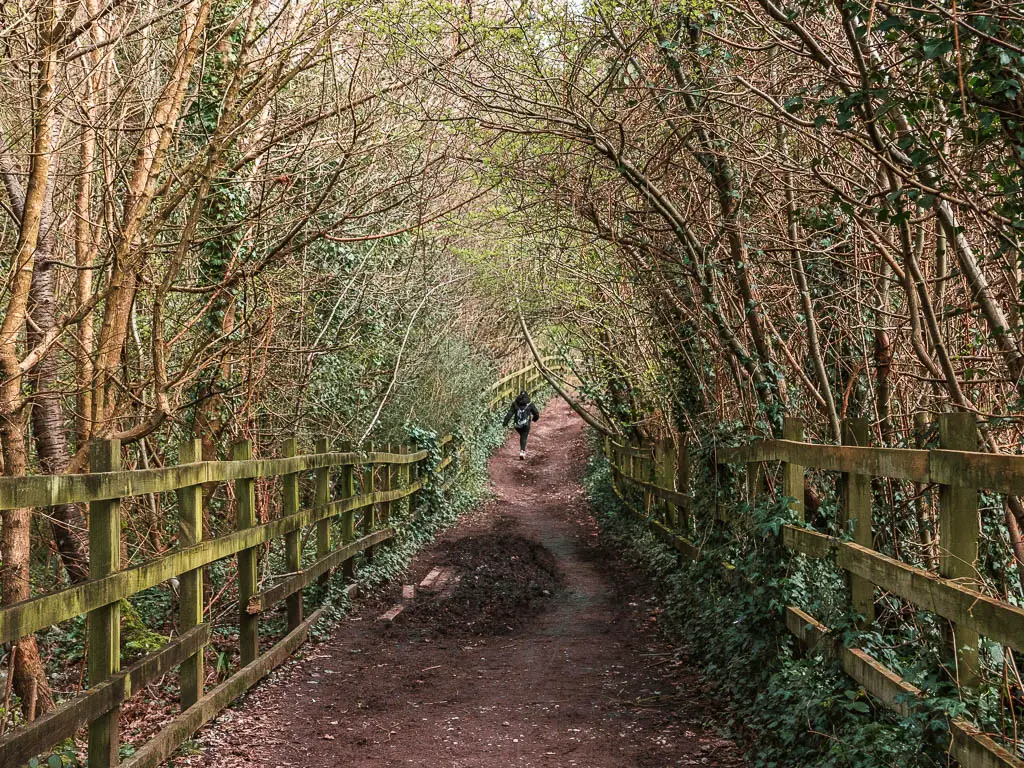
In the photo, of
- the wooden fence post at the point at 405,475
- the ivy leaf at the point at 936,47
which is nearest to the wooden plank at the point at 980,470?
the ivy leaf at the point at 936,47

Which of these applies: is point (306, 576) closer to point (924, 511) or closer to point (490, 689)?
point (490, 689)

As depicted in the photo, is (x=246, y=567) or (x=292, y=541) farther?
(x=292, y=541)

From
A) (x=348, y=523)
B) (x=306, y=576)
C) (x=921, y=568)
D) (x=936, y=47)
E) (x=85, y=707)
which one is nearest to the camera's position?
(x=936, y=47)

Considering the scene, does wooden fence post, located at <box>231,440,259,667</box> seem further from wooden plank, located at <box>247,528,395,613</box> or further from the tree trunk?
the tree trunk

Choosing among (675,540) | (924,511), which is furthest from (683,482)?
(924,511)

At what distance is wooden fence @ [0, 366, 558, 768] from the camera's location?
3.85m

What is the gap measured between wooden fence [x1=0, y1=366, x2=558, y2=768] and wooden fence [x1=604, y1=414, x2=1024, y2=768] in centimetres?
320

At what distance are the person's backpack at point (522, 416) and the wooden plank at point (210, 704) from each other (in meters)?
19.3

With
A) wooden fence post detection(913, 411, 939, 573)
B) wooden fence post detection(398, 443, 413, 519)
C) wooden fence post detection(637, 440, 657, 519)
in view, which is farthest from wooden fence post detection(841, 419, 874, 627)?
wooden fence post detection(398, 443, 413, 519)

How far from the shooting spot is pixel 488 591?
10.8 meters

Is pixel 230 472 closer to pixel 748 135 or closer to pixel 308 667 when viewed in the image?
pixel 308 667

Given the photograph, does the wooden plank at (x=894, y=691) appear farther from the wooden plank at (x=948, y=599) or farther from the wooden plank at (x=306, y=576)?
the wooden plank at (x=306, y=576)

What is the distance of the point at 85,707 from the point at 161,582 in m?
1.64

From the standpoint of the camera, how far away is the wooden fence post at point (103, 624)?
4.38 meters
